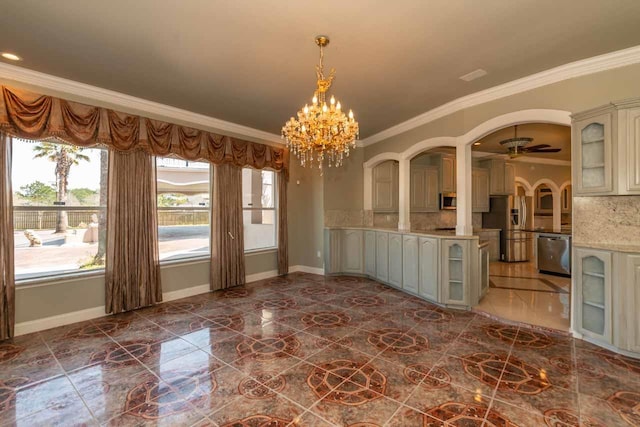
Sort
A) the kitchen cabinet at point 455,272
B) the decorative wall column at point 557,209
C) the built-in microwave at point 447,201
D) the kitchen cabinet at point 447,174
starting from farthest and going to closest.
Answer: the decorative wall column at point 557,209 < the built-in microwave at point 447,201 < the kitchen cabinet at point 447,174 < the kitchen cabinet at point 455,272

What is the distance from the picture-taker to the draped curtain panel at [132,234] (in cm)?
396

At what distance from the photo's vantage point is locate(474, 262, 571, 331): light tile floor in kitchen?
12.0 ft

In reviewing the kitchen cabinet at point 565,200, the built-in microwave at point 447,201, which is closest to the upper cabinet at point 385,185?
the built-in microwave at point 447,201

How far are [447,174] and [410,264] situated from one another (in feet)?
10.9

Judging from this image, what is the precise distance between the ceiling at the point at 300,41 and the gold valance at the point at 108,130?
38 centimetres

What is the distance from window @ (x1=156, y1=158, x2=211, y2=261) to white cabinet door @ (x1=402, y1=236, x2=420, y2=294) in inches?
134

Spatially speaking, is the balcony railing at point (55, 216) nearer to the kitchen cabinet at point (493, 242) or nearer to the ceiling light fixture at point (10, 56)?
the ceiling light fixture at point (10, 56)

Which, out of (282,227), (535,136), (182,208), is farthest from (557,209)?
(182,208)

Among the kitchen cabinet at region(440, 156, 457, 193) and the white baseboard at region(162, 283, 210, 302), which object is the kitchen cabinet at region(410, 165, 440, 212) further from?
the white baseboard at region(162, 283, 210, 302)

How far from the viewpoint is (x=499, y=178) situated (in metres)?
7.64

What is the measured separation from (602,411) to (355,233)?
14.4 feet

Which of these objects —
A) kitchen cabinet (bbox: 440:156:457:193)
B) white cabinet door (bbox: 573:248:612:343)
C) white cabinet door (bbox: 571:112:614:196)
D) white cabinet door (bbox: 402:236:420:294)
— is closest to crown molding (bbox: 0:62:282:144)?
white cabinet door (bbox: 402:236:420:294)

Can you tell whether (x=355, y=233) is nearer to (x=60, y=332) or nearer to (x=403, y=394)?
(x=403, y=394)

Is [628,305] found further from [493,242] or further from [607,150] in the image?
[493,242]
